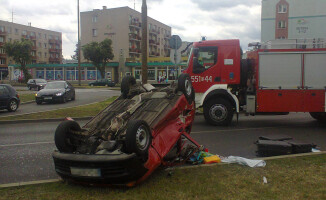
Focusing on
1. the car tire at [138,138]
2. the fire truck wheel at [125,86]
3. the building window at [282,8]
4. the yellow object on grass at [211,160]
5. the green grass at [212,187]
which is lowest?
the green grass at [212,187]

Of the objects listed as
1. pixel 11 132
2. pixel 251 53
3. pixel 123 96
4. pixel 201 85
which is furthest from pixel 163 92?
pixel 11 132

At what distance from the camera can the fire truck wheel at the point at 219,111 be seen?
33.5 feet

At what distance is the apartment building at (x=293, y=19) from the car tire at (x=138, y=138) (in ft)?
174

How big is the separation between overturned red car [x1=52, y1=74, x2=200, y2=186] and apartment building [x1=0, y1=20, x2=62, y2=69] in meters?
83.4

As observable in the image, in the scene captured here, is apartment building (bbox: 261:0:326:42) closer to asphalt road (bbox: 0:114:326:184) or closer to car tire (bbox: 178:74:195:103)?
asphalt road (bbox: 0:114:326:184)

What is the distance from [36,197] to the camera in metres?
3.96

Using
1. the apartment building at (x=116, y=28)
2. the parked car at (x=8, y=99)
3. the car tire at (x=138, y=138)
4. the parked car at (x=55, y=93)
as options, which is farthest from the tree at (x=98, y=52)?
the car tire at (x=138, y=138)

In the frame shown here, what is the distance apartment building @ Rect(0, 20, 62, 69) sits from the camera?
81188mm

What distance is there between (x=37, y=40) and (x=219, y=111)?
306ft

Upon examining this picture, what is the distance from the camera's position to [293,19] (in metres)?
53.3

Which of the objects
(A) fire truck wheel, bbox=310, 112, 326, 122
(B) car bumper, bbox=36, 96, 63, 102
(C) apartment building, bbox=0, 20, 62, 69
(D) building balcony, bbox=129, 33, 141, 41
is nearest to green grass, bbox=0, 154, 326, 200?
(A) fire truck wheel, bbox=310, 112, 326, 122

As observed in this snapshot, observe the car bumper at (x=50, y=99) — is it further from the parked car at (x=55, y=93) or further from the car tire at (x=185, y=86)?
the car tire at (x=185, y=86)

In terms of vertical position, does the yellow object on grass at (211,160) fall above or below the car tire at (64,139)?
below

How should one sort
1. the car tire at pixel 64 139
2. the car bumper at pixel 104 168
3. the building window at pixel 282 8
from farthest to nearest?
the building window at pixel 282 8 → the car tire at pixel 64 139 → the car bumper at pixel 104 168
